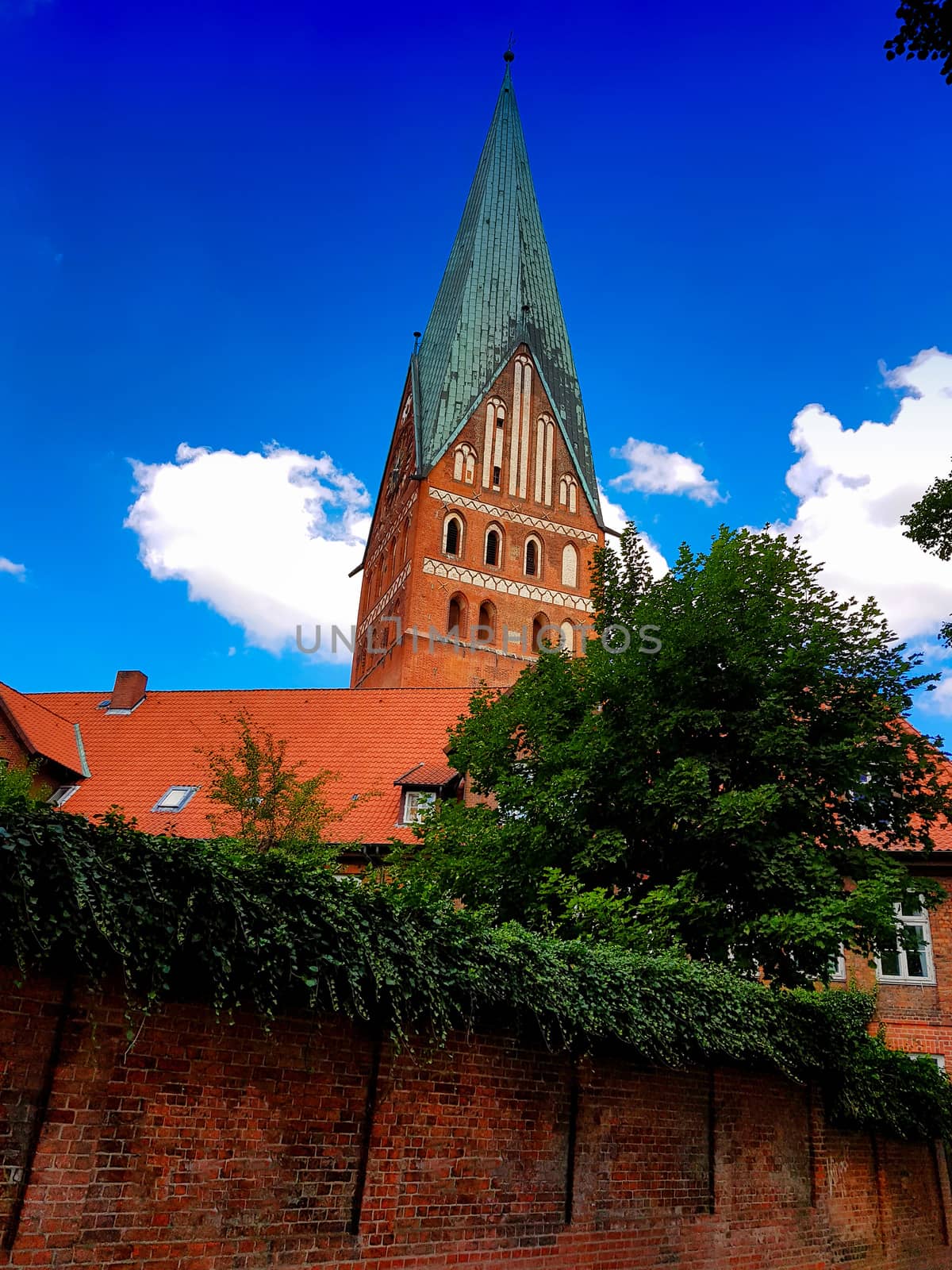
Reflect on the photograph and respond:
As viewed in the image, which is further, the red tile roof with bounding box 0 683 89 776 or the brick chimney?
the brick chimney

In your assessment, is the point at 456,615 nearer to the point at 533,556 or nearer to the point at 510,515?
the point at 533,556

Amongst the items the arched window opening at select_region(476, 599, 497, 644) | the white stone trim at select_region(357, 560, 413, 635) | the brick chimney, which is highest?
the white stone trim at select_region(357, 560, 413, 635)

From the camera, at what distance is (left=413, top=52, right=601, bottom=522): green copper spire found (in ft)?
142

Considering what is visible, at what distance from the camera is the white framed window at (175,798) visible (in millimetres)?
22697

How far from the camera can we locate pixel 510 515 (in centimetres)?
4162

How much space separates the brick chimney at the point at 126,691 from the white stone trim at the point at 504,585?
1364 cm

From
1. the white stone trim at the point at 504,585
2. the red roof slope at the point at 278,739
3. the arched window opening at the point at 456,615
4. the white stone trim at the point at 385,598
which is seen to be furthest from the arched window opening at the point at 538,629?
the red roof slope at the point at 278,739

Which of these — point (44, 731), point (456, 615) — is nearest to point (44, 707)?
point (44, 731)

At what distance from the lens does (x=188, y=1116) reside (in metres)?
6.48

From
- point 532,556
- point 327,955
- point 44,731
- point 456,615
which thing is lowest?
point 327,955

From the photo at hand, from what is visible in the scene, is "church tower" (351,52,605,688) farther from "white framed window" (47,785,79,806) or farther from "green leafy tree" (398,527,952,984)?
"green leafy tree" (398,527,952,984)

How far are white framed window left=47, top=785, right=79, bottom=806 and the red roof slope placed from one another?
23 centimetres

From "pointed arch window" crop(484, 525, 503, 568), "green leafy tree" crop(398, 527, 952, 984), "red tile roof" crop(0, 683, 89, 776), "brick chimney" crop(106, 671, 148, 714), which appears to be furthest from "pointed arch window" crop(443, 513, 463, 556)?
"green leafy tree" crop(398, 527, 952, 984)

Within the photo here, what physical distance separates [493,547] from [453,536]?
5.67 feet
